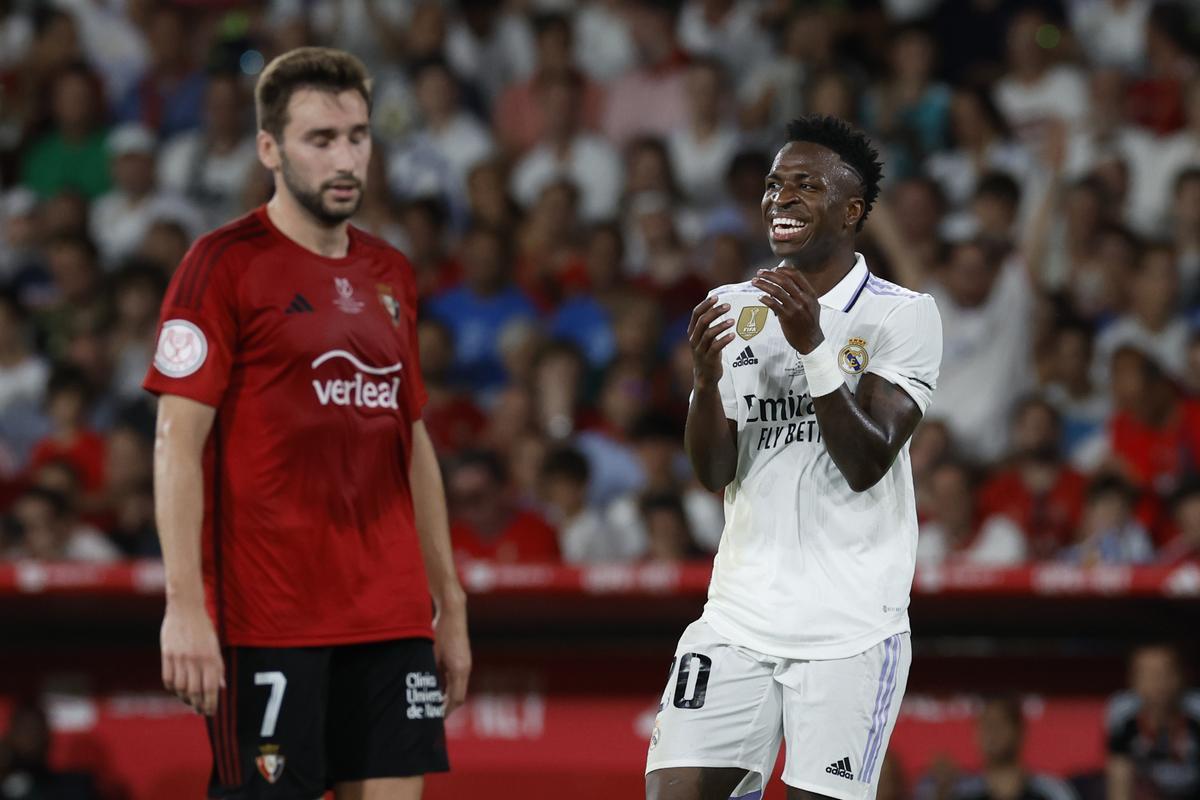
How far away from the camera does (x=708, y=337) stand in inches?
191

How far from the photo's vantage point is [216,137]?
512 inches

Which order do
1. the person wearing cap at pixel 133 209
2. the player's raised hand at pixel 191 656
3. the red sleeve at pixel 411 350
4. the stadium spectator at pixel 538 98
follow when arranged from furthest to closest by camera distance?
1. the stadium spectator at pixel 538 98
2. the person wearing cap at pixel 133 209
3. the red sleeve at pixel 411 350
4. the player's raised hand at pixel 191 656

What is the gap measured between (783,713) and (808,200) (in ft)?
4.48

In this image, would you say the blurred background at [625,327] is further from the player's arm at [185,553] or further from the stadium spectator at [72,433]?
the player's arm at [185,553]

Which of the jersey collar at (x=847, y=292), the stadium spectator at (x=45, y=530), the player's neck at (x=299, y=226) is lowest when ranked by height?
the stadium spectator at (x=45, y=530)

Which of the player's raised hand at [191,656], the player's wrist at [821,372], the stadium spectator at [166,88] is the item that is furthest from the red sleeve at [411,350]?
the stadium spectator at [166,88]

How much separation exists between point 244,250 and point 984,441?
19.9 feet

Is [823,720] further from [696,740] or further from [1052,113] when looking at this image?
[1052,113]

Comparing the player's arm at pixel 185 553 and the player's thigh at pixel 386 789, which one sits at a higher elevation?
the player's arm at pixel 185 553

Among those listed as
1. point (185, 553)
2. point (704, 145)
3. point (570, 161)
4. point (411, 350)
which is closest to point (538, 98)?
point (570, 161)

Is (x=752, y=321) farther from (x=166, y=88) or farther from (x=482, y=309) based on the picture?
(x=166, y=88)

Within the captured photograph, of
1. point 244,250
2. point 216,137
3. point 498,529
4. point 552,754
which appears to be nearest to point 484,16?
point 216,137

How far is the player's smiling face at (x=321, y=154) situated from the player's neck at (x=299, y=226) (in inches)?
1.8

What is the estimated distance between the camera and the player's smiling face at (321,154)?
4.99 metres
